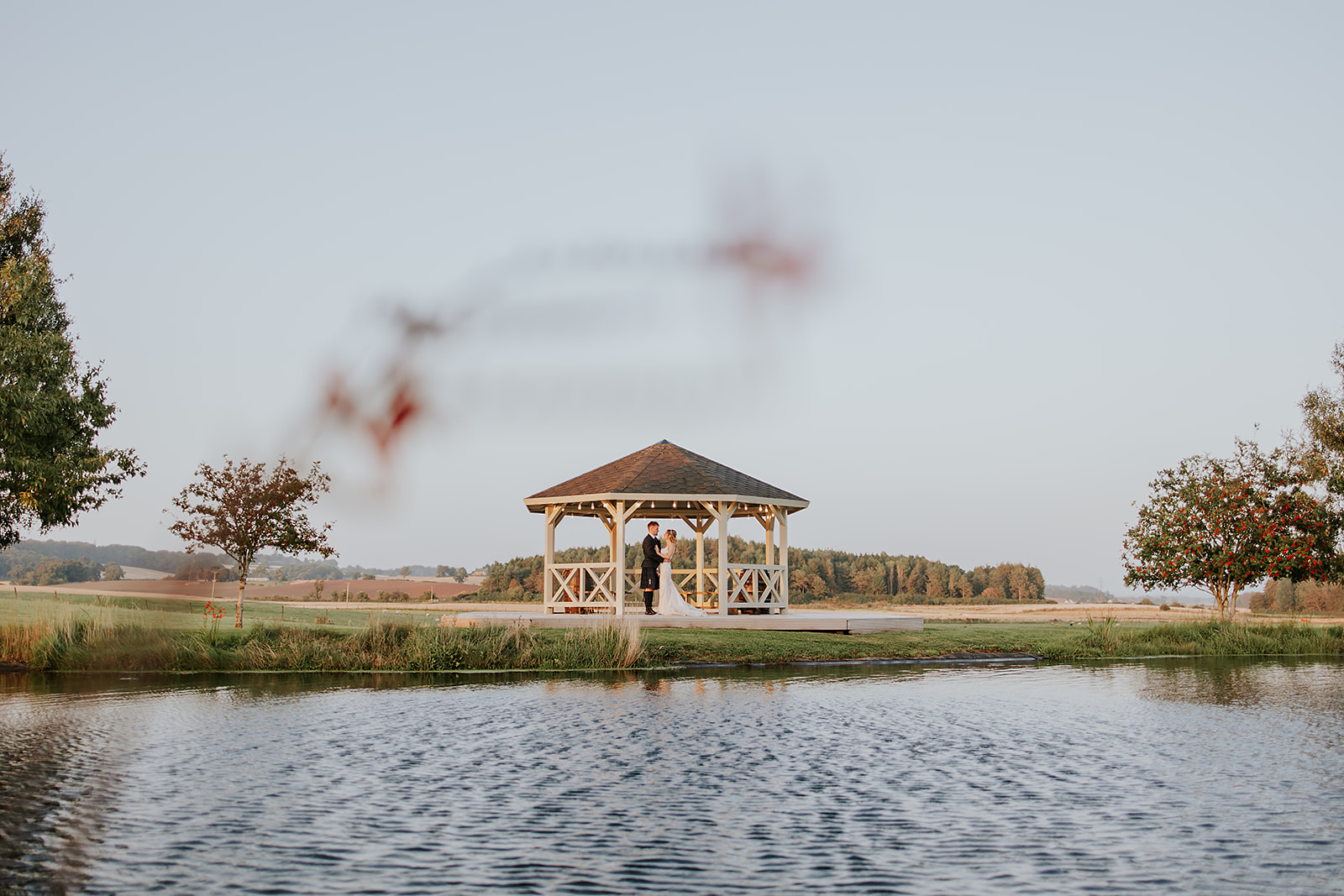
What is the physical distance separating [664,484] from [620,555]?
2.09 metres

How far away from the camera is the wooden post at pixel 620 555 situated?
25.7 metres

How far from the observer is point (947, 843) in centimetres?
707

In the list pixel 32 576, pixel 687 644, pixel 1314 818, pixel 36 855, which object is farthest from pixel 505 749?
pixel 32 576

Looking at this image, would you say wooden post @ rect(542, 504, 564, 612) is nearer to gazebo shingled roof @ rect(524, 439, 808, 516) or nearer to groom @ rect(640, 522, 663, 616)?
gazebo shingled roof @ rect(524, 439, 808, 516)

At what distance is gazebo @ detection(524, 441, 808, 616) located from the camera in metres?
25.7

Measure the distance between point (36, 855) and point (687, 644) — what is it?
14900 mm

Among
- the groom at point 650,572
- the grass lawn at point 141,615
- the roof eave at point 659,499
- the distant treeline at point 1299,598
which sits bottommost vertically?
the distant treeline at point 1299,598

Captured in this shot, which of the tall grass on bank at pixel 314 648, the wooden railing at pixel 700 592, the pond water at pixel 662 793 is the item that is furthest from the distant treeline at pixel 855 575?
the pond water at pixel 662 793

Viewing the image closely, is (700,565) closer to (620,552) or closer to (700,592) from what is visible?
(700,592)

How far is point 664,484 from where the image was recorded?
26.1 meters

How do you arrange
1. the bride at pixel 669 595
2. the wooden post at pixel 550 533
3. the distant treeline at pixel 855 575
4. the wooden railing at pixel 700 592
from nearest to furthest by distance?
1. the bride at pixel 669 595
2. the wooden post at pixel 550 533
3. the wooden railing at pixel 700 592
4. the distant treeline at pixel 855 575

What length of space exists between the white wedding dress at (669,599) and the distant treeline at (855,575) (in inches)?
855

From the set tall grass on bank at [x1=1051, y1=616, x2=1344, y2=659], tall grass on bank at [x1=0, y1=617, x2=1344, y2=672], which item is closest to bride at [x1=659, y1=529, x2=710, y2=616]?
tall grass on bank at [x1=0, y1=617, x2=1344, y2=672]

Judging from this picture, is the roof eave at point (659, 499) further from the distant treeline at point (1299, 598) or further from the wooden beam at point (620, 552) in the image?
the distant treeline at point (1299, 598)
